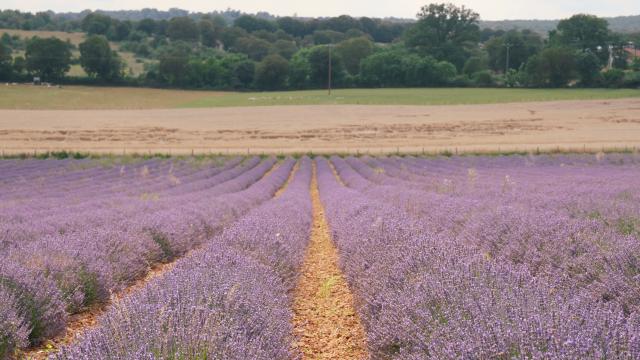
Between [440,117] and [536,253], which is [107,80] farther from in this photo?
[536,253]

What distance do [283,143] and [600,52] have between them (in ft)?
225

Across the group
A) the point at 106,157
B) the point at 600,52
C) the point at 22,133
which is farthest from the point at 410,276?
the point at 600,52

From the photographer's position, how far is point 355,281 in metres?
6.05

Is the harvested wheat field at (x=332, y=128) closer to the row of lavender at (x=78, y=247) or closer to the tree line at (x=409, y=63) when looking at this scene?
the tree line at (x=409, y=63)

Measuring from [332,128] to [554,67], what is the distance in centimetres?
4217

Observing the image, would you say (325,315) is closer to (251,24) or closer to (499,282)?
(499,282)

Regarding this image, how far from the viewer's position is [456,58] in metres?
104

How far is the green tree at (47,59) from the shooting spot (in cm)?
8562

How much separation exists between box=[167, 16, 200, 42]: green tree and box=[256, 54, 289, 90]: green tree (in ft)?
247

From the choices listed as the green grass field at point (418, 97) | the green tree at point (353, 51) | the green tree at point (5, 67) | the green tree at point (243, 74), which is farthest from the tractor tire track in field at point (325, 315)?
the green tree at point (353, 51)

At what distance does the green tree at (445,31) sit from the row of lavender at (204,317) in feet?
342

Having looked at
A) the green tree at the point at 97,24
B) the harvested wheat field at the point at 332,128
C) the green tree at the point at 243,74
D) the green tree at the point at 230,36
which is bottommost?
→ the harvested wheat field at the point at 332,128

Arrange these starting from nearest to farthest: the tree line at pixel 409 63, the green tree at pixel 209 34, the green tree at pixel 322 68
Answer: the tree line at pixel 409 63, the green tree at pixel 322 68, the green tree at pixel 209 34

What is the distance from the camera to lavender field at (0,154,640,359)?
2.94 m
